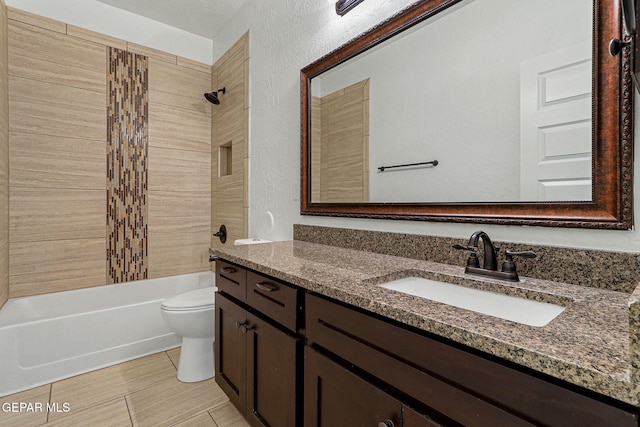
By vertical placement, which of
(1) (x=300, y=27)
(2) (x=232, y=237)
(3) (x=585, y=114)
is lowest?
(2) (x=232, y=237)

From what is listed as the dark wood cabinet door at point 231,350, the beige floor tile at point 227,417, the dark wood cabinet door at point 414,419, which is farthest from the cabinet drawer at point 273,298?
the beige floor tile at point 227,417

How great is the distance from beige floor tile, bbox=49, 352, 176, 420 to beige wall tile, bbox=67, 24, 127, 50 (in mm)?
2572

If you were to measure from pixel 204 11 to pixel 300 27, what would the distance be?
1255 mm

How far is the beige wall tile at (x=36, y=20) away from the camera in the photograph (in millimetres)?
2291

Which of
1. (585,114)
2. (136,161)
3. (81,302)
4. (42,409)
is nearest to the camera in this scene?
(585,114)

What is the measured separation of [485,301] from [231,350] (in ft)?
3.86

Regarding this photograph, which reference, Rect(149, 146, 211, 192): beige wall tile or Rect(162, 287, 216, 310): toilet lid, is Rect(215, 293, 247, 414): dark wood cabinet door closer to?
Rect(162, 287, 216, 310): toilet lid

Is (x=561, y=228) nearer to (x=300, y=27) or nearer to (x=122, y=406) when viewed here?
(x=300, y=27)

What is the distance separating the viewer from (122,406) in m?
1.73

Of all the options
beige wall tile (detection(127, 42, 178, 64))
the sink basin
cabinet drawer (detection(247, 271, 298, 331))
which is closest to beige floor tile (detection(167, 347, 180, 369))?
cabinet drawer (detection(247, 271, 298, 331))

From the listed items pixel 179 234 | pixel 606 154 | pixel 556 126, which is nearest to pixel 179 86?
pixel 179 234

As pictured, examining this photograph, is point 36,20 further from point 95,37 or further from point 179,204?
point 179,204

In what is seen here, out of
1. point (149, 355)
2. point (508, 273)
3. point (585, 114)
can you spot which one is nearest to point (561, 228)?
point (508, 273)

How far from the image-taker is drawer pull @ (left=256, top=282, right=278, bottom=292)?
3.89 feet
